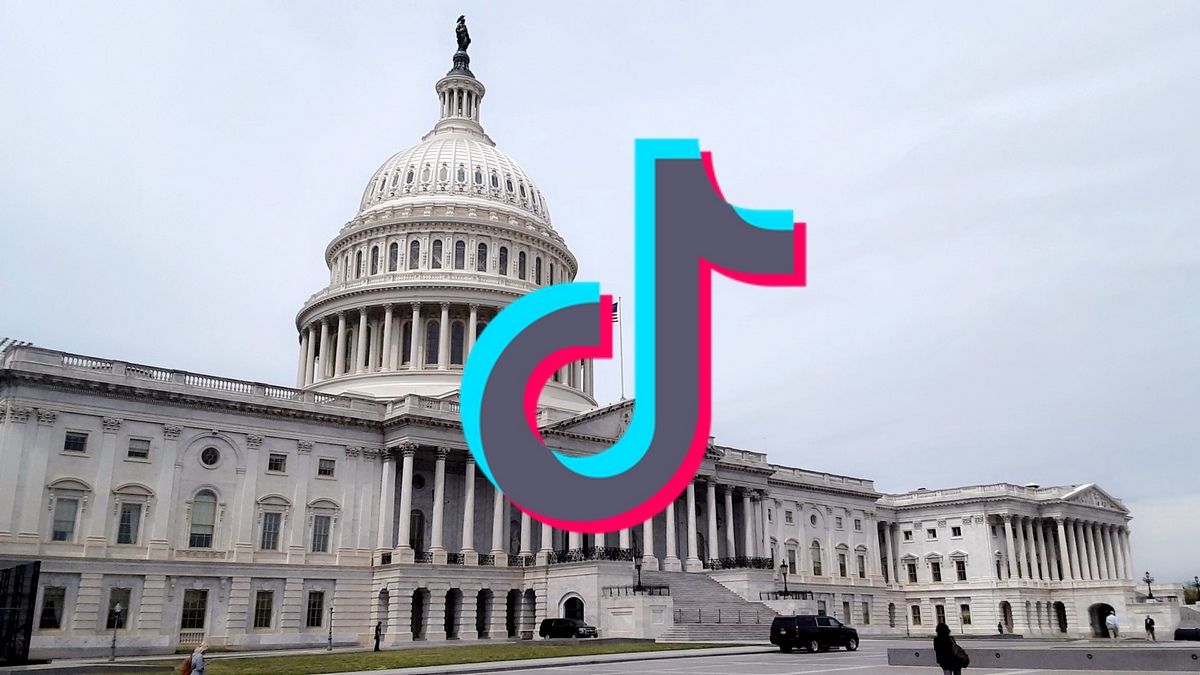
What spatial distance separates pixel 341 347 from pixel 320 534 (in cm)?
2584

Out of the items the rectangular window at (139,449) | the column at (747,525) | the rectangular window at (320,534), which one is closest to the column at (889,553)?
the column at (747,525)

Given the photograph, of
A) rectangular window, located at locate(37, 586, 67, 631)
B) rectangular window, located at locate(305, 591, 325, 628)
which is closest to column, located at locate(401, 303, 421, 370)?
rectangular window, located at locate(305, 591, 325, 628)

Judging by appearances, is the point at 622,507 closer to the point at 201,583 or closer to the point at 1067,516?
the point at 201,583

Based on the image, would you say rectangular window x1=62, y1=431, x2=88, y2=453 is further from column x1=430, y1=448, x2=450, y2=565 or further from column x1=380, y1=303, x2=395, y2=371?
column x1=380, y1=303, x2=395, y2=371

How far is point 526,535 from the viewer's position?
65938mm

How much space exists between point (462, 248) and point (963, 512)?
194ft

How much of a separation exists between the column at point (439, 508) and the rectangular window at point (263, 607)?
9.74 meters

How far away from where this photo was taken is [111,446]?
53219mm

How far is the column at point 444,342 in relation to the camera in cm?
7975

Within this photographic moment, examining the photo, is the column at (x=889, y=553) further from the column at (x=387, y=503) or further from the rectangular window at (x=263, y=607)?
the rectangular window at (x=263, y=607)

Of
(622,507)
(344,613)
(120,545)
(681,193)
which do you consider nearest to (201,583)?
(120,545)

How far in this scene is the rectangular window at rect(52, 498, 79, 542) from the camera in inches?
2012

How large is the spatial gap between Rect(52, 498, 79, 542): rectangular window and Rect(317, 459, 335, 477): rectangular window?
45.8 feet

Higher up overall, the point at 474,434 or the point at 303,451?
the point at 303,451
